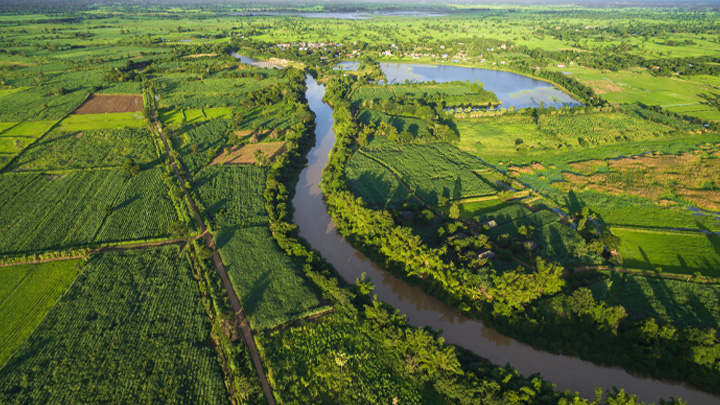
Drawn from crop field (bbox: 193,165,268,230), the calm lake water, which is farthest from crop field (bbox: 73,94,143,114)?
the calm lake water

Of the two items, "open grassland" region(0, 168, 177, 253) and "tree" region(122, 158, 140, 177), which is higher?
"tree" region(122, 158, 140, 177)

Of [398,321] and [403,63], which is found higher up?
[403,63]

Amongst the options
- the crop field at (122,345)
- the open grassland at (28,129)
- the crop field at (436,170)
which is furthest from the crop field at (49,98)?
the crop field at (436,170)

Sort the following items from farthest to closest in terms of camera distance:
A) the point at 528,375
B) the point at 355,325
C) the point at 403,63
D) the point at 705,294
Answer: the point at 403,63 → the point at 705,294 → the point at 355,325 → the point at 528,375

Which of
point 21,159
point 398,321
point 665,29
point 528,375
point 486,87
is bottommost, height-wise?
point 528,375

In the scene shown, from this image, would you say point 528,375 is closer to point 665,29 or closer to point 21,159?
point 21,159

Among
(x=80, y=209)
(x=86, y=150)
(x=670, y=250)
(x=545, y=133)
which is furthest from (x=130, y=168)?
(x=545, y=133)

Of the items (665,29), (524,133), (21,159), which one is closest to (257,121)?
(21,159)

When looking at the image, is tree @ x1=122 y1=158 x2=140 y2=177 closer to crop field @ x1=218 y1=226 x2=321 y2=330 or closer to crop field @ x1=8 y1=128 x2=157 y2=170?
crop field @ x1=8 y1=128 x2=157 y2=170
